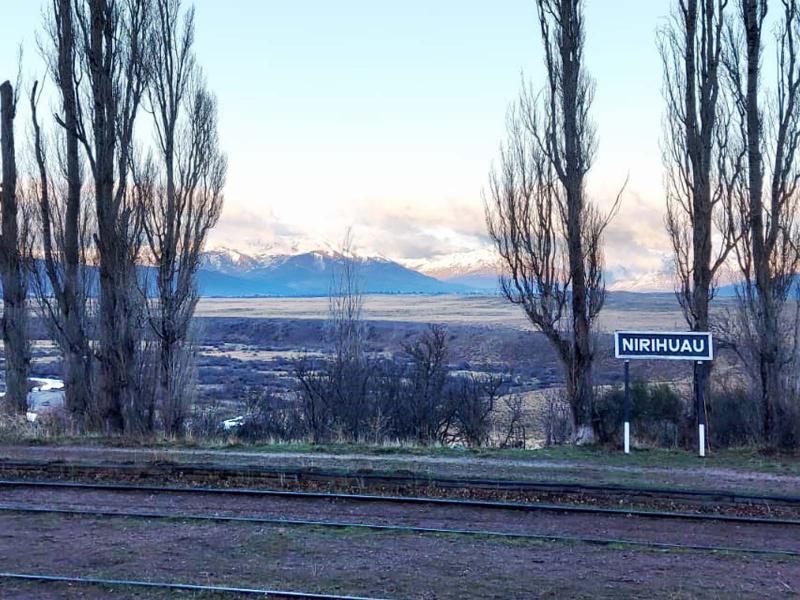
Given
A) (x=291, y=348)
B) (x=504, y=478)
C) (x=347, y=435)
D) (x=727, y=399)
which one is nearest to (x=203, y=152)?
(x=347, y=435)

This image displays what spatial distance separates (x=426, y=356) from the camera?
41.8 m

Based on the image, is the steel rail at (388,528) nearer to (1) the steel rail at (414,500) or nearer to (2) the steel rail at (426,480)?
(1) the steel rail at (414,500)

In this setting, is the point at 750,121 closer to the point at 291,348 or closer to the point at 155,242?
the point at 155,242

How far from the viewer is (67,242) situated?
2525cm

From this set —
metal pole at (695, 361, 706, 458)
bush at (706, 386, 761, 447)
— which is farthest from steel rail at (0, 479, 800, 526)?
bush at (706, 386, 761, 447)

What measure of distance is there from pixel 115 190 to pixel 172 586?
1625 centimetres

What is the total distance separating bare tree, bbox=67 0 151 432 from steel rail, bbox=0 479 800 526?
23.6 feet

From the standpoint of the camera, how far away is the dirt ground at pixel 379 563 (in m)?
9.69

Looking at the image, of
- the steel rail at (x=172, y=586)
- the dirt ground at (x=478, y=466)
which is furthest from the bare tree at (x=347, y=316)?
the steel rail at (x=172, y=586)

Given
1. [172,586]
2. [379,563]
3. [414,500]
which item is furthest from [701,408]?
[172,586]

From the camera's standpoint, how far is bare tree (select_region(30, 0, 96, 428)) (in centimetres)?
2434

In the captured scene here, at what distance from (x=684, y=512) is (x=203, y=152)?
1760 cm

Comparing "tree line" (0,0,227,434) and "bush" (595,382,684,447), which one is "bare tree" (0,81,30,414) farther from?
"bush" (595,382,684,447)

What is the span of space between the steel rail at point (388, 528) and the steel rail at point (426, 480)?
250cm
